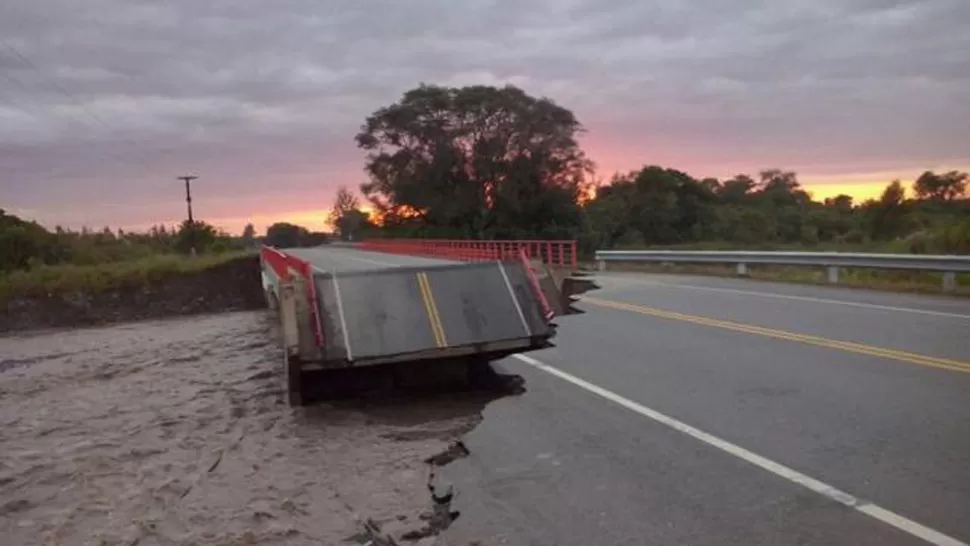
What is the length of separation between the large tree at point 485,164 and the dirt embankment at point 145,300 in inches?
588

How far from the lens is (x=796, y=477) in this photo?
19.8 feet

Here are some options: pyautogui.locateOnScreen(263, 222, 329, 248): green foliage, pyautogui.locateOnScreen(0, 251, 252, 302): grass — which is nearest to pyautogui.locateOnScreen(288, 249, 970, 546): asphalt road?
pyautogui.locateOnScreen(0, 251, 252, 302): grass

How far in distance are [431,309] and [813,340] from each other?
5.46 metres

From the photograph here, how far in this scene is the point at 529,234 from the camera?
63281 millimetres

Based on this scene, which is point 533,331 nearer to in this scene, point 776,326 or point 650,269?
point 776,326

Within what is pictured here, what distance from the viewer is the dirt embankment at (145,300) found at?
146ft

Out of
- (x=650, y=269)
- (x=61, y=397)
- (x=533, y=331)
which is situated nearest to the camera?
(x=533, y=331)

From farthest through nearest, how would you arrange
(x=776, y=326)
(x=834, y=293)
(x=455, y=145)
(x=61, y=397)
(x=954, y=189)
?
1. (x=455, y=145)
2. (x=954, y=189)
3. (x=834, y=293)
4. (x=61, y=397)
5. (x=776, y=326)

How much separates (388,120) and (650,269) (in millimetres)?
37631

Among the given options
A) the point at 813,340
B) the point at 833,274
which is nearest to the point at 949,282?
the point at 833,274

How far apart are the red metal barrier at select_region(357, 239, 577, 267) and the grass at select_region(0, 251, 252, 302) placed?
13851 millimetres

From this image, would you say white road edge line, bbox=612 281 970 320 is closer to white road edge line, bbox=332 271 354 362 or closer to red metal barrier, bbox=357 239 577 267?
red metal barrier, bbox=357 239 577 267

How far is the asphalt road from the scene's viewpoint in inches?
209

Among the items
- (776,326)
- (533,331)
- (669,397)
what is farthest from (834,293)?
(669,397)
